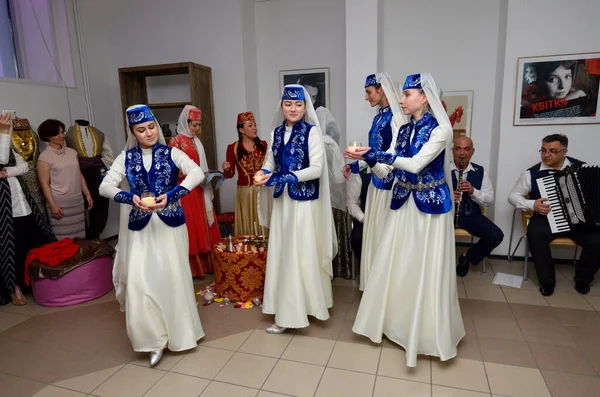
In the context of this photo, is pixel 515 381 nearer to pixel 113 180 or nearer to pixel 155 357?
pixel 155 357

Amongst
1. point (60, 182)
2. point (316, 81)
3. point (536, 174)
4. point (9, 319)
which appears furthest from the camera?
point (316, 81)

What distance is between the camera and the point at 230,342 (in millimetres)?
2695

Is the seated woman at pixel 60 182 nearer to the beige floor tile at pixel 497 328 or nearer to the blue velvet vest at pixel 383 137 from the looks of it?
the blue velvet vest at pixel 383 137

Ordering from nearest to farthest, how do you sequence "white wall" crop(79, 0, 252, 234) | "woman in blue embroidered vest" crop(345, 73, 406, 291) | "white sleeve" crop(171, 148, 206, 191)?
"white sleeve" crop(171, 148, 206, 191), "woman in blue embroidered vest" crop(345, 73, 406, 291), "white wall" crop(79, 0, 252, 234)

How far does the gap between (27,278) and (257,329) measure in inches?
86.6

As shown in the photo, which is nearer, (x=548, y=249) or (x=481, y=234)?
(x=548, y=249)

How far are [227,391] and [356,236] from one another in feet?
6.03

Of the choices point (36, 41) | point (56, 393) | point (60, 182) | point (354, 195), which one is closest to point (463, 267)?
point (354, 195)

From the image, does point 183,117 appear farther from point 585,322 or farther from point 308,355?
point 585,322

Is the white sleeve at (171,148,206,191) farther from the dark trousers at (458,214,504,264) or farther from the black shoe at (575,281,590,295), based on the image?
the black shoe at (575,281,590,295)

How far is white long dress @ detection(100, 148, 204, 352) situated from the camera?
2.35m

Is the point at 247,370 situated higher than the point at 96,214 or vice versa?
the point at 96,214

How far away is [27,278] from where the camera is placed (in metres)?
3.44

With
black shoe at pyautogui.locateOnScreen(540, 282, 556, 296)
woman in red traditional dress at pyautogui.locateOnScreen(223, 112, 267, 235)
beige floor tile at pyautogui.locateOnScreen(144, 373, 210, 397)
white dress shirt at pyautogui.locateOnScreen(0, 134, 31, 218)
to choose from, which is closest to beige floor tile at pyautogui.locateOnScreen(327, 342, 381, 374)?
beige floor tile at pyautogui.locateOnScreen(144, 373, 210, 397)
